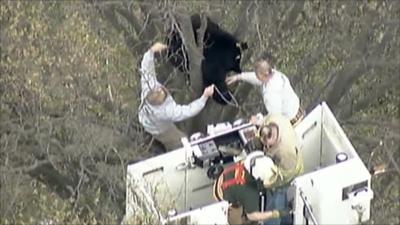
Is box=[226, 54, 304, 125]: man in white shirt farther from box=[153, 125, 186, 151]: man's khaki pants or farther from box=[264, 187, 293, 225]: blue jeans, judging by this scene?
box=[264, 187, 293, 225]: blue jeans

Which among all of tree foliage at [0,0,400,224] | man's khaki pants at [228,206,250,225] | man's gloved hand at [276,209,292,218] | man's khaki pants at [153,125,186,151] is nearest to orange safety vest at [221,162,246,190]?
man's khaki pants at [228,206,250,225]

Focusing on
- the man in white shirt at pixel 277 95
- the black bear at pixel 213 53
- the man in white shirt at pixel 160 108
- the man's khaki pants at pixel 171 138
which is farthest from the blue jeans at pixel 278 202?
the black bear at pixel 213 53

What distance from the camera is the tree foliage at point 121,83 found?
53.0 feet

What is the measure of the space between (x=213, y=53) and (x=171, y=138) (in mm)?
790

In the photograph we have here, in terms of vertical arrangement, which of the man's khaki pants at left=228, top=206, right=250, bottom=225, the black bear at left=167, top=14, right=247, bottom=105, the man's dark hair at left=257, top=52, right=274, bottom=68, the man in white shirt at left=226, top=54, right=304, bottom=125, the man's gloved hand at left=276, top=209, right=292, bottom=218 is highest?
the man's dark hair at left=257, top=52, right=274, bottom=68

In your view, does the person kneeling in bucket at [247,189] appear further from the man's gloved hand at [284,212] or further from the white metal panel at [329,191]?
the white metal panel at [329,191]

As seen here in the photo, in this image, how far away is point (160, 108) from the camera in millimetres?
14750

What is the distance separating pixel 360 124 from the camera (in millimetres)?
17938

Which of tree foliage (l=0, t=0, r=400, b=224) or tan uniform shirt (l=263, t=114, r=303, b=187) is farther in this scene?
tree foliage (l=0, t=0, r=400, b=224)

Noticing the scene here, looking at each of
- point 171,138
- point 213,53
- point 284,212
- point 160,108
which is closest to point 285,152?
point 284,212

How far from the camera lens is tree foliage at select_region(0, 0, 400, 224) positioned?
16.2 meters

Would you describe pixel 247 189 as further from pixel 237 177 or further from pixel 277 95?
pixel 277 95

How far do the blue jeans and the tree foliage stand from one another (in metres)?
2.03

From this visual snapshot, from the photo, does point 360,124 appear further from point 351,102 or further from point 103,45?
point 103,45
